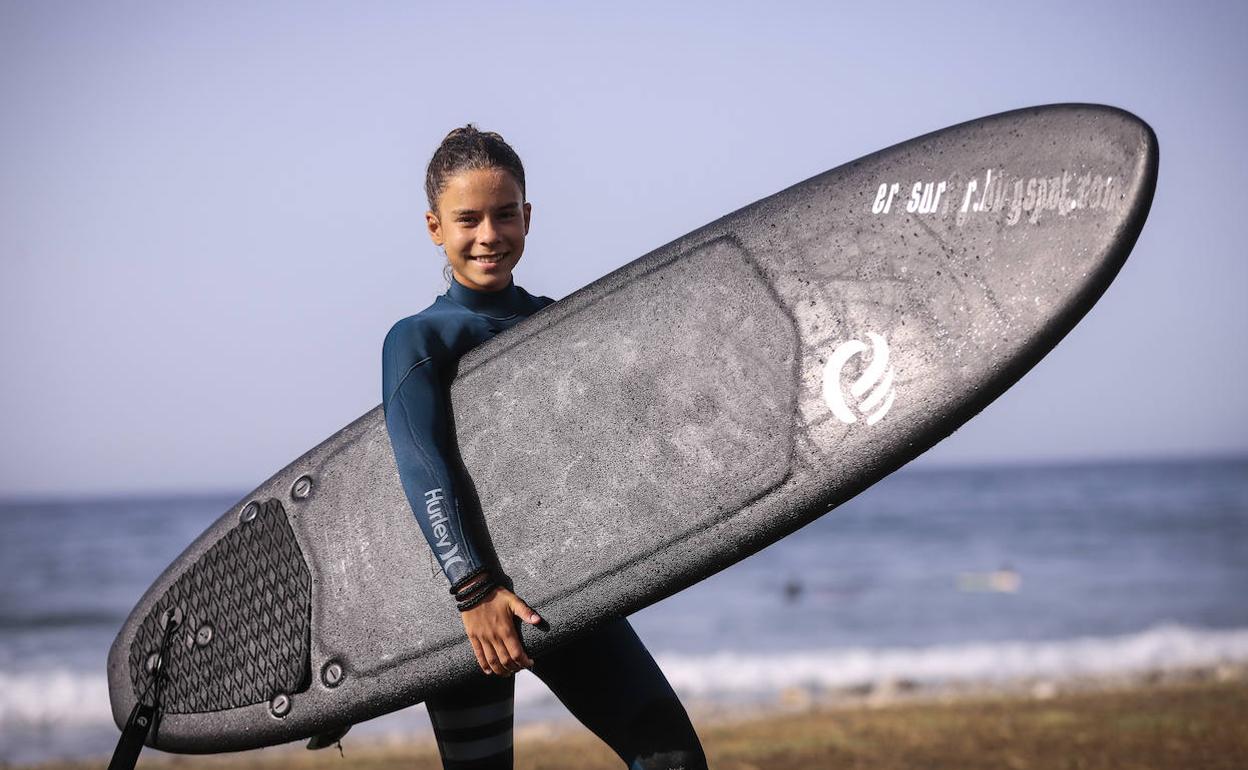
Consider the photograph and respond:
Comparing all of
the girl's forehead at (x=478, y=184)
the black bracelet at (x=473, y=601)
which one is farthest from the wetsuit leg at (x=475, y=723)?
the girl's forehead at (x=478, y=184)

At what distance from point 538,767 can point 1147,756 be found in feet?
9.34

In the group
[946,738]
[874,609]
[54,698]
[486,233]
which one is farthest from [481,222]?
[874,609]

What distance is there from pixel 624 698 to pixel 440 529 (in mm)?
503

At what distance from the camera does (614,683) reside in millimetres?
2264

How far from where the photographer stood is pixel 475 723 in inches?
95.3

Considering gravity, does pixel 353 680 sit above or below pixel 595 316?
below

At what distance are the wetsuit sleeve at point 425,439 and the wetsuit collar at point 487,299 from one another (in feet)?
0.56

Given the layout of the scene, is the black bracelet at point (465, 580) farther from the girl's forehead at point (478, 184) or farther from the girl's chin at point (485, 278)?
the girl's forehead at point (478, 184)

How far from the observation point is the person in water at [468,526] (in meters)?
2.18

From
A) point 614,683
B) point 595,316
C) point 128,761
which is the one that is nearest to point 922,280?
point 595,316

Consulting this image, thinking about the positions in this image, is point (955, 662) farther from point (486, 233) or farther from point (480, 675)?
point (486, 233)

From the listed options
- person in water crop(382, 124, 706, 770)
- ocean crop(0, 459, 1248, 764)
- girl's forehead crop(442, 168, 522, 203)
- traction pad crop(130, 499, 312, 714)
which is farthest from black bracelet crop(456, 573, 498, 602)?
ocean crop(0, 459, 1248, 764)

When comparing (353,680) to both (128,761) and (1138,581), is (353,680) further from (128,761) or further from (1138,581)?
(1138,581)

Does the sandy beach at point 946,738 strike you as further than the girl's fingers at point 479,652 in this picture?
Yes
